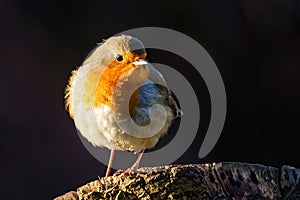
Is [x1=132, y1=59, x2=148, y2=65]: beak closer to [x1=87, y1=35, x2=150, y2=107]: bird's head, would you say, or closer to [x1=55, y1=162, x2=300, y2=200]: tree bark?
[x1=87, y1=35, x2=150, y2=107]: bird's head

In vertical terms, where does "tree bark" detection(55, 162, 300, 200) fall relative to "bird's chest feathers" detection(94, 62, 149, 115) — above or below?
below

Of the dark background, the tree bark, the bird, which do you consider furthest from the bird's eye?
the dark background

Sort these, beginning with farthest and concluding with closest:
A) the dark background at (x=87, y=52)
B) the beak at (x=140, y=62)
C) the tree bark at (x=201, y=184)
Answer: the dark background at (x=87, y=52) → the beak at (x=140, y=62) → the tree bark at (x=201, y=184)

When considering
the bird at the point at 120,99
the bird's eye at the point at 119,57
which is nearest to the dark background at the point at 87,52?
the bird at the point at 120,99

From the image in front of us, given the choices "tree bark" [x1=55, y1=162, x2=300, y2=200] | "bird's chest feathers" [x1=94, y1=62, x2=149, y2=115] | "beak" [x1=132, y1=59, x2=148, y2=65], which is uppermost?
"beak" [x1=132, y1=59, x2=148, y2=65]

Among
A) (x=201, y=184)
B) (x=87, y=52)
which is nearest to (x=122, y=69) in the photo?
(x=201, y=184)

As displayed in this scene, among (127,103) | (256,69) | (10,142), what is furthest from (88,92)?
(256,69)

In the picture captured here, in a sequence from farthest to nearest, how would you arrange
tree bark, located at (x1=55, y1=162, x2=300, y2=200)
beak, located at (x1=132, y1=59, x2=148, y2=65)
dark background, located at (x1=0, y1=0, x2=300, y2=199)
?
dark background, located at (x1=0, y1=0, x2=300, y2=199) < beak, located at (x1=132, y1=59, x2=148, y2=65) < tree bark, located at (x1=55, y1=162, x2=300, y2=200)

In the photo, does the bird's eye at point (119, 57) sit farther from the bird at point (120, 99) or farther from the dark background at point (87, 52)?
the dark background at point (87, 52)
